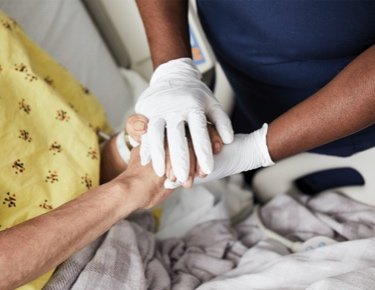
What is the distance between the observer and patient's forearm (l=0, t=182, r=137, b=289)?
31.0 inches

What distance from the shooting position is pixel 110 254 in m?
1.00

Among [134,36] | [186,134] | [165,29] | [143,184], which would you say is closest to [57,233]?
[143,184]

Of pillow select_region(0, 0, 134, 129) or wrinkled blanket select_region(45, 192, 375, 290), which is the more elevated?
pillow select_region(0, 0, 134, 129)

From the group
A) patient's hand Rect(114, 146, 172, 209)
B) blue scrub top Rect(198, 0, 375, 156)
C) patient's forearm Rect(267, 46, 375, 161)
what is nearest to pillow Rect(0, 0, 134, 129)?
blue scrub top Rect(198, 0, 375, 156)

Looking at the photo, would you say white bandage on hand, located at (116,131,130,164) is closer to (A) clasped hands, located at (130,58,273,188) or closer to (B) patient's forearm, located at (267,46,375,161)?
(A) clasped hands, located at (130,58,273,188)

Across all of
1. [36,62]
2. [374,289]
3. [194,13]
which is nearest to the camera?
[374,289]

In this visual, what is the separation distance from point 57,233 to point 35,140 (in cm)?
30

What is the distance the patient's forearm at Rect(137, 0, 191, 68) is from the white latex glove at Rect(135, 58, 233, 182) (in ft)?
0.16

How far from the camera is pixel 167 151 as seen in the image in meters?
0.94

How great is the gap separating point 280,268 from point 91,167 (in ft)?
1.61

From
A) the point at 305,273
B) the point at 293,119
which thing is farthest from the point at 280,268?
the point at 293,119

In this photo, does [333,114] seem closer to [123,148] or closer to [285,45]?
[285,45]

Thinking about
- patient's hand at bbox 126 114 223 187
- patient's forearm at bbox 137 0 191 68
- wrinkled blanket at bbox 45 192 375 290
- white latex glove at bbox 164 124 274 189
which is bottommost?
wrinkled blanket at bbox 45 192 375 290

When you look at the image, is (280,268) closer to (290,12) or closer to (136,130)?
(136,130)
